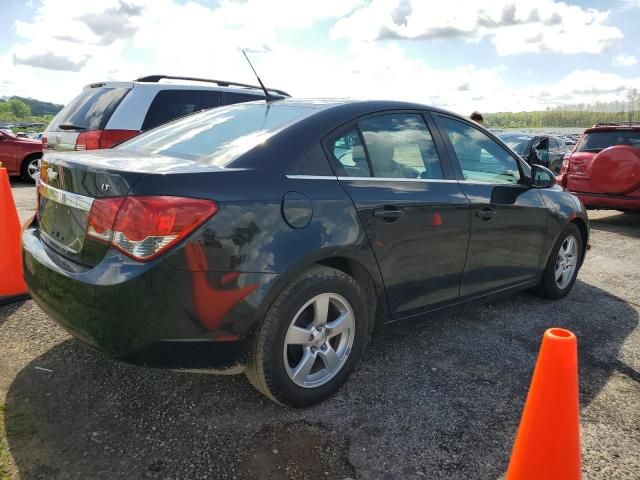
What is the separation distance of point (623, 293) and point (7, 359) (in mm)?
4942

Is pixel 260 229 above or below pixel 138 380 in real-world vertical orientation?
above

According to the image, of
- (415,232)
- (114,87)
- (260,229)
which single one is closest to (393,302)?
(415,232)

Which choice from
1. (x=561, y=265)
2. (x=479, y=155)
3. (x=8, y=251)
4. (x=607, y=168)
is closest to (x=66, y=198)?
(x=8, y=251)

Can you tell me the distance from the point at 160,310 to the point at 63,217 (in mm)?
755

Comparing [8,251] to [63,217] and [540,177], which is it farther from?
[540,177]

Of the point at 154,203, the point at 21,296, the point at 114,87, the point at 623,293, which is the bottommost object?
the point at 623,293

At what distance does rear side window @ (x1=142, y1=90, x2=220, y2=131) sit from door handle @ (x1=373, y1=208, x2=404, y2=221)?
12.8ft

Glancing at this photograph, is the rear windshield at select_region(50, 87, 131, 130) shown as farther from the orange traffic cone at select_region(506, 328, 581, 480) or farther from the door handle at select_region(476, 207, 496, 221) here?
the orange traffic cone at select_region(506, 328, 581, 480)

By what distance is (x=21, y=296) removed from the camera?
152 inches

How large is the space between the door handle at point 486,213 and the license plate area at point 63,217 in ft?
7.55

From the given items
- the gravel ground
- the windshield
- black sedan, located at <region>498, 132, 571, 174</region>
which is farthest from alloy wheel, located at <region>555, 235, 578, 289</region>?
the windshield

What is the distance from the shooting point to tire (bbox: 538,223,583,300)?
4285mm

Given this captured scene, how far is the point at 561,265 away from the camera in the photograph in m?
4.43

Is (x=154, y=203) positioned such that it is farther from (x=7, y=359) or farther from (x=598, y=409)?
(x=598, y=409)
